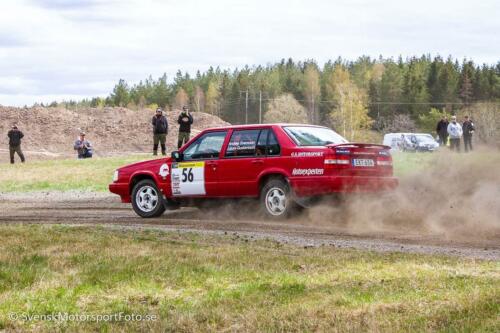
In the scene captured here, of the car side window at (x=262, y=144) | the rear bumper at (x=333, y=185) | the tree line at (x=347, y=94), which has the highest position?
the tree line at (x=347, y=94)

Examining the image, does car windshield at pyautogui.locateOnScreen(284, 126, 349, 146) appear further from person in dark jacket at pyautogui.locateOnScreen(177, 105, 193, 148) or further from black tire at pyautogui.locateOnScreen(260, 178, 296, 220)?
person in dark jacket at pyautogui.locateOnScreen(177, 105, 193, 148)

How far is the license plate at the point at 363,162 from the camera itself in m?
12.2

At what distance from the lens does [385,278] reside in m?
6.93

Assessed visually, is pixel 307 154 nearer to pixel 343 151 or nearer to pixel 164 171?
pixel 343 151

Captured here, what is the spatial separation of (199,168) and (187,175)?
0.28 m

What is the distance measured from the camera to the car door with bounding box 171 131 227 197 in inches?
525

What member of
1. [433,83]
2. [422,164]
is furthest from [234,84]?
[422,164]

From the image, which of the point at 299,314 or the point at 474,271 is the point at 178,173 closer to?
the point at 474,271

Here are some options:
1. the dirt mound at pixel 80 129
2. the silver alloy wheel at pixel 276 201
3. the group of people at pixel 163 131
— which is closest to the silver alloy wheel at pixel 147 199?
the silver alloy wheel at pixel 276 201

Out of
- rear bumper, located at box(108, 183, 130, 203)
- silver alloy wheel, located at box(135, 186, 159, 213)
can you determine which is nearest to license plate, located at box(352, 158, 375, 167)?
silver alloy wheel, located at box(135, 186, 159, 213)

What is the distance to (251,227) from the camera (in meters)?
11.9

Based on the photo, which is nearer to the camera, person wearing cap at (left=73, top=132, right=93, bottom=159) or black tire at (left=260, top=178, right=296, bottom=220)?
black tire at (left=260, top=178, right=296, bottom=220)

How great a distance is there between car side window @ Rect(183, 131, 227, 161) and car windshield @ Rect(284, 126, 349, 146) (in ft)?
4.27

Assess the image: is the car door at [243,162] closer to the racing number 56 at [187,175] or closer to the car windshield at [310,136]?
the car windshield at [310,136]
